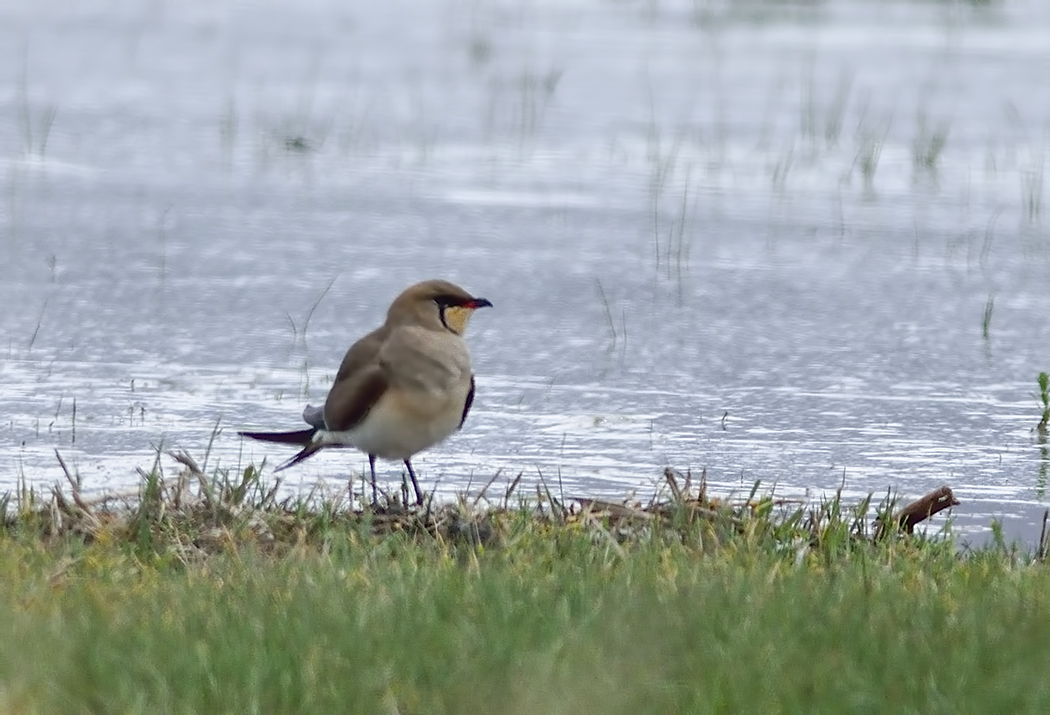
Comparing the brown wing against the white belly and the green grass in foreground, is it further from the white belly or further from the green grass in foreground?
the green grass in foreground

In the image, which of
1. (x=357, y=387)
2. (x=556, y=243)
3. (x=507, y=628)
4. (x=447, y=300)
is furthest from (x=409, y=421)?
(x=556, y=243)

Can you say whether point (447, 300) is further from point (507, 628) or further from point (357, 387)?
point (507, 628)

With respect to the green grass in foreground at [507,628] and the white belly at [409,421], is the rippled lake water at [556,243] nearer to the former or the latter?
the white belly at [409,421]

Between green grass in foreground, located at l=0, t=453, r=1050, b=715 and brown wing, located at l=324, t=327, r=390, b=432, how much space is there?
0.56 meters

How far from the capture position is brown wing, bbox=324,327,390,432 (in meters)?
6.10

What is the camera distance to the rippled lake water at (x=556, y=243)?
25.5 feet

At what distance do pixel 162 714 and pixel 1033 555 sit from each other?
11.1 ft

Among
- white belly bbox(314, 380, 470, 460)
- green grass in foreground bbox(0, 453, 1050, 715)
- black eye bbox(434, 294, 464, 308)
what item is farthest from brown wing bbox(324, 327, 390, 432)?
green grass in foreground bbox(0, 453, 1050, 715)

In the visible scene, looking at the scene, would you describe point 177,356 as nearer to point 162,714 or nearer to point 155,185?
point 155,185

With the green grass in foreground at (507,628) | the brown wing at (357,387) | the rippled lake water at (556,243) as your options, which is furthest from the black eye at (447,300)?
the rippled lake water at (556,243)

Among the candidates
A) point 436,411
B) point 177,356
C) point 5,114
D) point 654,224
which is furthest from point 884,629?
point 5,114

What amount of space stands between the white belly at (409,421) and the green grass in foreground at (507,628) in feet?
1.57

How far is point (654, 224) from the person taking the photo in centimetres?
1184

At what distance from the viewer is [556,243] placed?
11.4 metres
